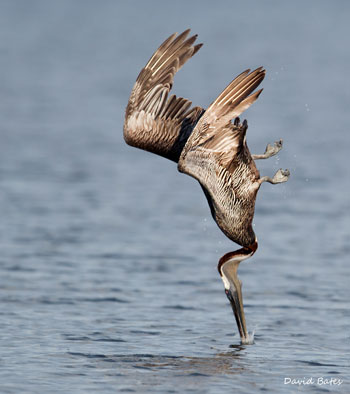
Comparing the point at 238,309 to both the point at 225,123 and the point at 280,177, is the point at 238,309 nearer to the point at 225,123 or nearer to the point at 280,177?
the point at 280,177

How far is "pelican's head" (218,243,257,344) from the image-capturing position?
11984mm

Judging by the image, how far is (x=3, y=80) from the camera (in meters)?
39.1

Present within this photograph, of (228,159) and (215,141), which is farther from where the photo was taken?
(228,159)

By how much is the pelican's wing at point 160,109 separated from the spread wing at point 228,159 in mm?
1320

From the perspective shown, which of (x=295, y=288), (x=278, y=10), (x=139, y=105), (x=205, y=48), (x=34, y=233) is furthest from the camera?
(x=278, y=10)

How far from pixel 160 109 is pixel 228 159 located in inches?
73.6

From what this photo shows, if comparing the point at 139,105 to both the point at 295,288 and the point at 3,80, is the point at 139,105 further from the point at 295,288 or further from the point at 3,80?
the point at 3,80

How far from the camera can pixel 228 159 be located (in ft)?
36.9

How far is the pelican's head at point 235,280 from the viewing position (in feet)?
39.3

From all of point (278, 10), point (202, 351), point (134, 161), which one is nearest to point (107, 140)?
point (134, 161)

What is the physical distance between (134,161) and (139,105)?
1193 centimetres
